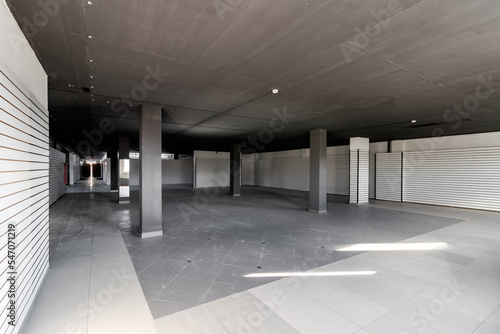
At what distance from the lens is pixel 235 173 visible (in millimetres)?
13555

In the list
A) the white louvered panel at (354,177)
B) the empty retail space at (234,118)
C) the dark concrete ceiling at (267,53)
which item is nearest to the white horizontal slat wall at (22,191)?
the empty retail space at (234,118)

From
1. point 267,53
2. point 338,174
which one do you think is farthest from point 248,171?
point 267,53

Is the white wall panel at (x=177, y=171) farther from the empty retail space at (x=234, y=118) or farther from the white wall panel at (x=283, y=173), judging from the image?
the empty retail space at (x=234, y=118)

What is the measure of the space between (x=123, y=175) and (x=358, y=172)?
11.1 meters

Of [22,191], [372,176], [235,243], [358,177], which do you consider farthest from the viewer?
[372,176]

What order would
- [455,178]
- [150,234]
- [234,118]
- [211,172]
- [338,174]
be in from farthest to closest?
[211,172] → [338,174] → [455,178] → [234,118] → [150,234]

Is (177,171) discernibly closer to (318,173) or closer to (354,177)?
(354,177)

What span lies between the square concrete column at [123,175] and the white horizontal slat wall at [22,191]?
7.64m

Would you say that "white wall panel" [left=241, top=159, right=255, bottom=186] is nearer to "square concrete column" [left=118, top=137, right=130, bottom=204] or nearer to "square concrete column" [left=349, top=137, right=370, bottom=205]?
"square concrete column" [left=349, top=137, right=370, bottom=205]

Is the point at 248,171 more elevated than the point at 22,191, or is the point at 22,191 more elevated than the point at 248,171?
the point at 22,191

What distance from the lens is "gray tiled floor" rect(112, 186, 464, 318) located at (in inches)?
132

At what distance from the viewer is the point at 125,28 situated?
8.57 feet

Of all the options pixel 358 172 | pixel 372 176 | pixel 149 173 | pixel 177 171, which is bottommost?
pixel 372 176

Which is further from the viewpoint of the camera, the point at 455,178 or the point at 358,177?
the point at 358,177
